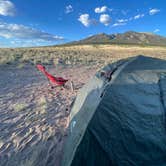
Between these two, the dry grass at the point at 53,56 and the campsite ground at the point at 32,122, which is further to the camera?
the dry grass at the point at 53,56

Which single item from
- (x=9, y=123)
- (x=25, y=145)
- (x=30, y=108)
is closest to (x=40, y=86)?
(x=30, y=108)

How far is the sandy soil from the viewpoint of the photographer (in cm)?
372

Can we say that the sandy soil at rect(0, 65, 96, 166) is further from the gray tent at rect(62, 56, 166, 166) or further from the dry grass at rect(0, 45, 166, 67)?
the dry grass at rect(0, 45, 166, 67)

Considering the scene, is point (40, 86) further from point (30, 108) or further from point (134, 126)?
point (134, 126)

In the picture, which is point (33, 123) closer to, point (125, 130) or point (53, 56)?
point (125, 130)

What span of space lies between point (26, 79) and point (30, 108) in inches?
172

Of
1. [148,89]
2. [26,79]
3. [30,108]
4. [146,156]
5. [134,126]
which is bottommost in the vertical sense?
[26,79]

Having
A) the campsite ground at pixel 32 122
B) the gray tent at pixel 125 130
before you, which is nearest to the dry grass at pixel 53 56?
the campsite ground at pixel 32 122

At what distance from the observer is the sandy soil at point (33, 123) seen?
3723mm

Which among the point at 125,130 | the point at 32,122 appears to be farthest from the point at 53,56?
the point at 125,130

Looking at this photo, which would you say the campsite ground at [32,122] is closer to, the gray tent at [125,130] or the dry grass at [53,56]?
the gray tent at [125,130]

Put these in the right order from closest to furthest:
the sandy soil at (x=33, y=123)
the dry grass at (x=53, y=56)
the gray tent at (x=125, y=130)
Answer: the gray tent at (x=125, y=130) → the sandy soil at (x=33, y=123) → the dry grass at (x=53, y=56)

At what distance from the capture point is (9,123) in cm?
507

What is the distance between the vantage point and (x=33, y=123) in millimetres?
5031
